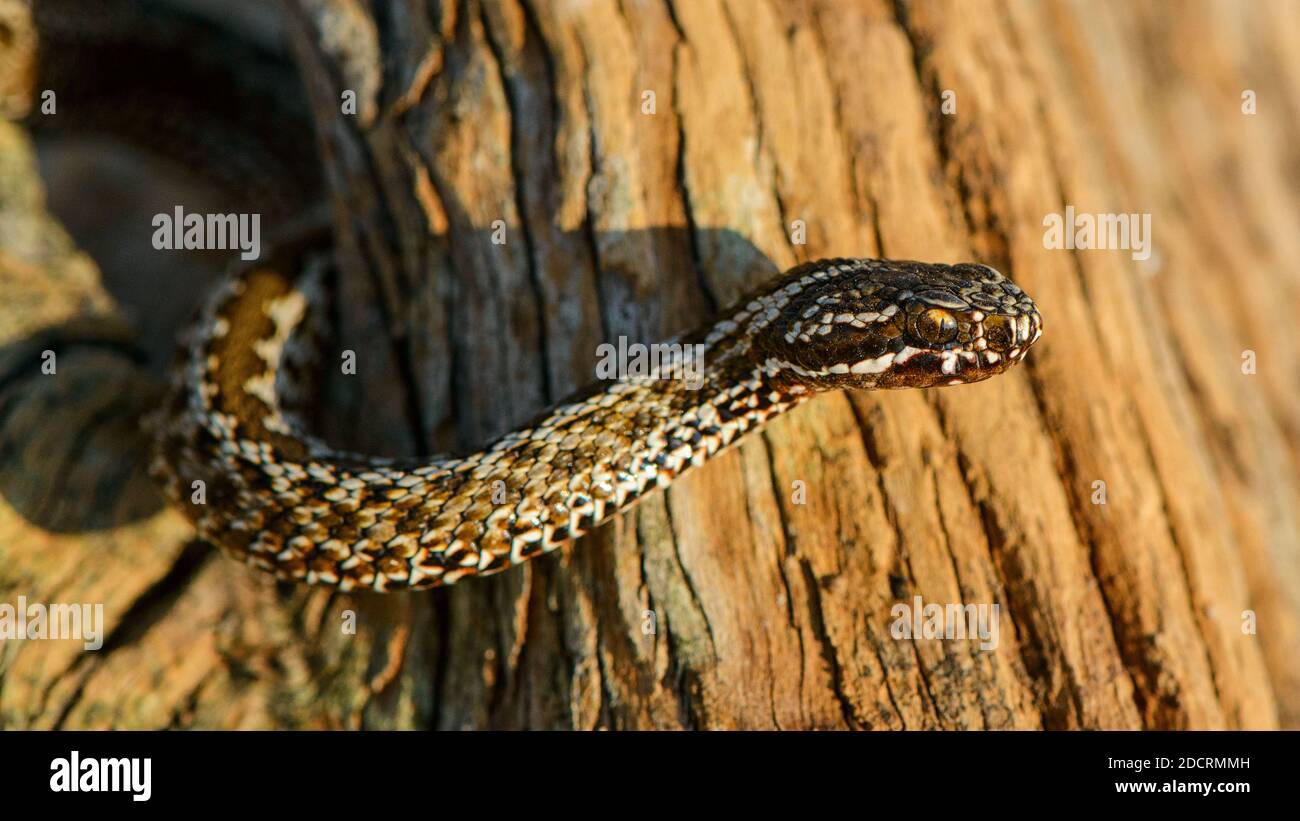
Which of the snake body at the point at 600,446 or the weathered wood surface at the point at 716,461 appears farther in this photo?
the weathered wood surface at the point at 716,461

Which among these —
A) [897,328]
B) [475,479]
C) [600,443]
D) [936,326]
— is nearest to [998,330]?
[936,326]

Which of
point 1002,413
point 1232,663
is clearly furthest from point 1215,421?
point 1002,413

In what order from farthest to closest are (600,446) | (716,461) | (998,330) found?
(716,461), (600,446), (998,330)

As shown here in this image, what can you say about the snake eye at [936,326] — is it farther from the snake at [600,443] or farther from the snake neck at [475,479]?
the snake neck at [475,479]

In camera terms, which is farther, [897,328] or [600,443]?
[600,443]

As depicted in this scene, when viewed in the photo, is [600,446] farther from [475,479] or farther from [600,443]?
[475,479]

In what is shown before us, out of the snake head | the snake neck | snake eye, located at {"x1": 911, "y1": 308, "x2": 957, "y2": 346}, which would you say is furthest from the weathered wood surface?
snake eye, located at {"x1": 911, "y1": 308, "x2": 957, "y2": 346}

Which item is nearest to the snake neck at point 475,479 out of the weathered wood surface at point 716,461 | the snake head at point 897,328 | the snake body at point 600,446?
the snake body at point 600,446
